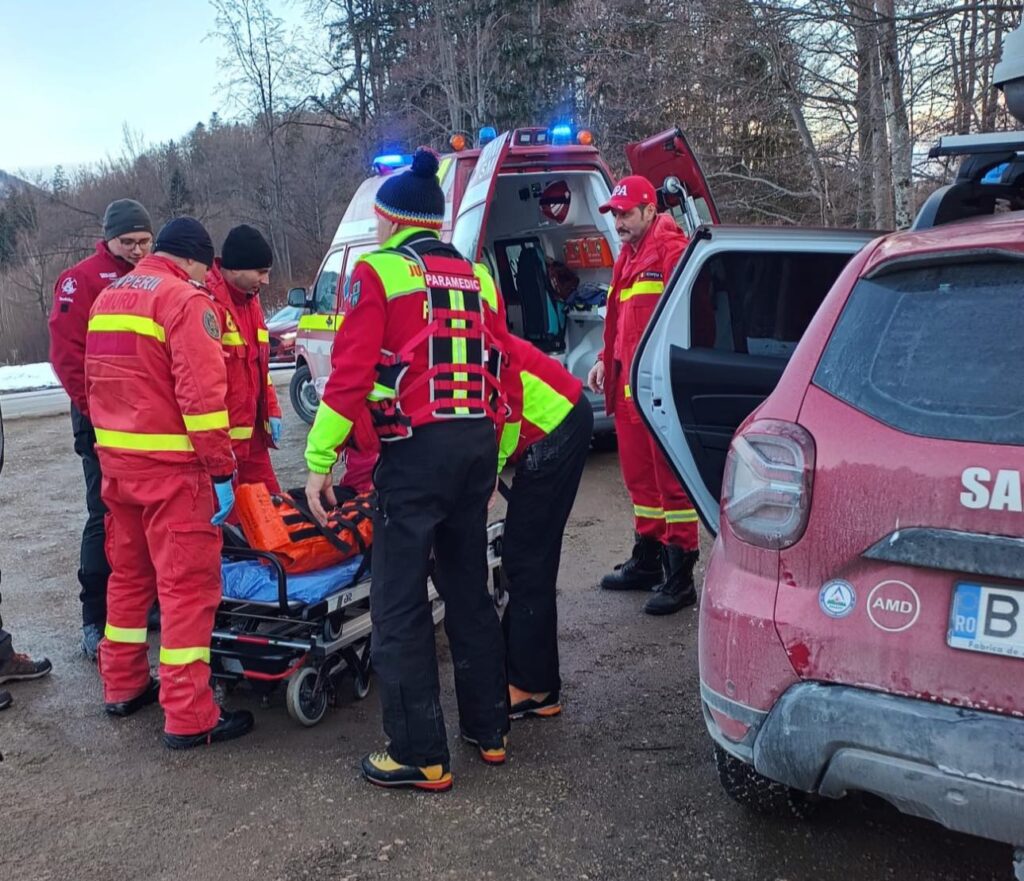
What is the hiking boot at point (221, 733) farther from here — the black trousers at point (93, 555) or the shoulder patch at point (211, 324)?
the shoulder patch at point (211, 324)

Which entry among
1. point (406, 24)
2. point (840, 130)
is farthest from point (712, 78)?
point (406, 24)

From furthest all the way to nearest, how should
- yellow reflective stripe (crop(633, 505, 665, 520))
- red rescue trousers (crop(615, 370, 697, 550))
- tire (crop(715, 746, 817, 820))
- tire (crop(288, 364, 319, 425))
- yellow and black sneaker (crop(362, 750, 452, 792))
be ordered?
tire (crop(288, 364, 319, 425)) < yellow reflective stripe (crop(633, 505, 665, 520)) < red rescue trousers (crop(615, 370, 697, 550)) < yellow and black sneaker (crop(362, 750, 452, 792)) < tire (crop(715, 746, 817, 820))

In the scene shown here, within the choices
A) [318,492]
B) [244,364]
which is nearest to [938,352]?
[318,492]

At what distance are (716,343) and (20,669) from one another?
3.20 meters

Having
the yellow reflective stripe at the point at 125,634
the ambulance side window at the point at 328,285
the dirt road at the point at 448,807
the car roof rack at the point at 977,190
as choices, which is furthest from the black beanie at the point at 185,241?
the ambulance side window at the point at 328,285

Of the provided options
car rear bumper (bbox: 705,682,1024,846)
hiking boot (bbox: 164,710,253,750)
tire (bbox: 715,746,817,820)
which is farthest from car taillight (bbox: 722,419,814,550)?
hiking boot (bbox: 164,710,253,750)

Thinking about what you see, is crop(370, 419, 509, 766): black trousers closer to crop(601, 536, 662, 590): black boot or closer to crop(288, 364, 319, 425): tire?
crop(601, 536, 662, 590): black boot

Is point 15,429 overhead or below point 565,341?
below

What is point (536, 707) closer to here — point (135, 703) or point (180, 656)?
point (180, 656)

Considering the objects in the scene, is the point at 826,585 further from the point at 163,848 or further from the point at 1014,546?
the point at 163,848

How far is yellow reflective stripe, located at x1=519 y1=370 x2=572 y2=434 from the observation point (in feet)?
10.7

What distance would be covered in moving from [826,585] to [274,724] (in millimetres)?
2267

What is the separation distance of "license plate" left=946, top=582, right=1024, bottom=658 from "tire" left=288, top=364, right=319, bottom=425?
918 cm

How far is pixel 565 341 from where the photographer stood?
312 inches
